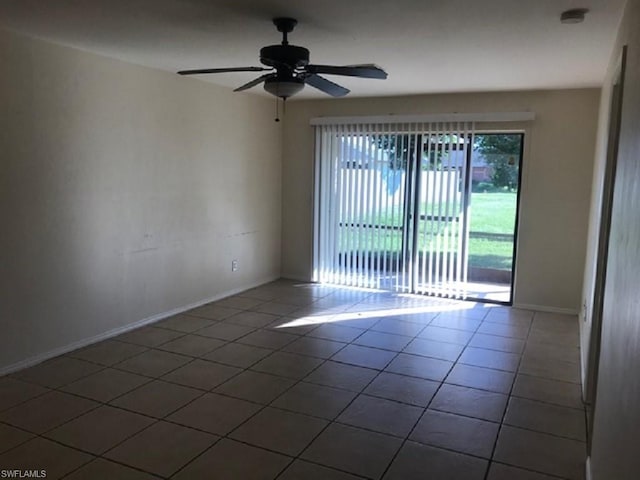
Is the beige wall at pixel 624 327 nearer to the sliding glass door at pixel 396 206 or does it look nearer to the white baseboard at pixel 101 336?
the sliding glass door at pixel 396 206

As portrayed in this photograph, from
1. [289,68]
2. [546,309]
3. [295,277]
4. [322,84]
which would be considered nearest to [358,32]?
[322,84]

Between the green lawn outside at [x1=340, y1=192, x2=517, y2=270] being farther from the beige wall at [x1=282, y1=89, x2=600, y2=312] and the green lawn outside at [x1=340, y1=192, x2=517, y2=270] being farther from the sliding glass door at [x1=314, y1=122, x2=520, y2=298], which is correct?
the beige wall at [x1=282, y1=89, x2=600, y2=312]

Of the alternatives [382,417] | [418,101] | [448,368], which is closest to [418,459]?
[382,417]

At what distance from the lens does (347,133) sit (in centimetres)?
598

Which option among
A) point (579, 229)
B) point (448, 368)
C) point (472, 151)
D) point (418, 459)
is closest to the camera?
point (418, 459)

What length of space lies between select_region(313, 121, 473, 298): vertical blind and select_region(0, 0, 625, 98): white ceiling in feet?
4.12

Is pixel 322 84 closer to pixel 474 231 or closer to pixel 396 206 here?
pixel 396 206

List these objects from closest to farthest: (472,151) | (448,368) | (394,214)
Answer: (448,368), (472,151), (394,214)

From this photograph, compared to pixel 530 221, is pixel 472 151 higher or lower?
higher

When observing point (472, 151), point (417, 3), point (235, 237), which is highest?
point (417, 3)

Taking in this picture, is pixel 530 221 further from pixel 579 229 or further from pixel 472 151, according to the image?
pixel 472 151

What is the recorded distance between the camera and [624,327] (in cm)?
151

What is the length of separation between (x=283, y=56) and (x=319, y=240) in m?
3.62

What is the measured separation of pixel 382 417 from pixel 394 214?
10.6 ft
